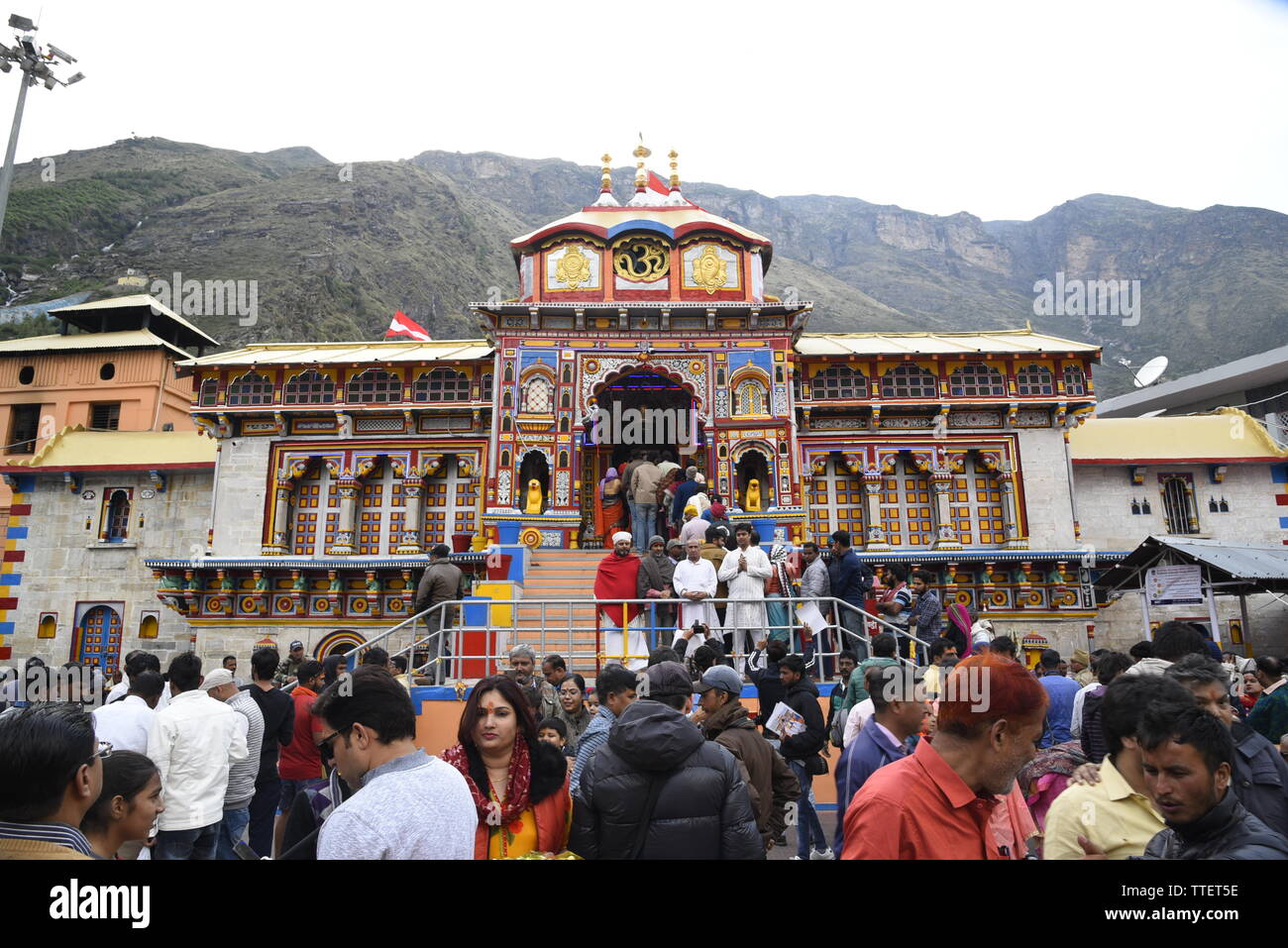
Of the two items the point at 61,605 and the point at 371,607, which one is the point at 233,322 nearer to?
the point at 61,605

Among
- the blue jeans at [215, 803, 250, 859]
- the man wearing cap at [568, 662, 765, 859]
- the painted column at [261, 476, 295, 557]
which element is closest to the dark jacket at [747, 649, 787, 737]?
the man wearing cap at [568, 662, 765, 859]

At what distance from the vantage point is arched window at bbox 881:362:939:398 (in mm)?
22359

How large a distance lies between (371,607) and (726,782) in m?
18.8

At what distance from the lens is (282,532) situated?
73.2ft

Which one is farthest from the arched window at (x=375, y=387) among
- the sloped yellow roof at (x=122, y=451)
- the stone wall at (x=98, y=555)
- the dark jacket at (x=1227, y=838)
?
the dark jacket at (x=1227, y=838)

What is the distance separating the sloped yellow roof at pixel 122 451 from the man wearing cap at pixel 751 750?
21.3m

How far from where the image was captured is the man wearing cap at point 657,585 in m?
12.6

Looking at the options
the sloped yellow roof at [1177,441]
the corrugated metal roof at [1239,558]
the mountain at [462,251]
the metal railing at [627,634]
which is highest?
the mountain at [462,251]

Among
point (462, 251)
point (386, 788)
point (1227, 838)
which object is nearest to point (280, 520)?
point (386, 788)

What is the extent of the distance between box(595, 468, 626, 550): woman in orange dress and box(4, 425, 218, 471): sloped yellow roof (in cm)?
1068

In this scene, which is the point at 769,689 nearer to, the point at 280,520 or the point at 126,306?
the point at 280,520

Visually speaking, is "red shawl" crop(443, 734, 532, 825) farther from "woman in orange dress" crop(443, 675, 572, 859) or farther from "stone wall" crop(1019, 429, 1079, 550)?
"stone wall" crop(1019, 429, 1079, 550)

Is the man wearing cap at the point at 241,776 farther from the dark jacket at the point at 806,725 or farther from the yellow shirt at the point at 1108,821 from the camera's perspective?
the yellow shirt at the point at 1108,821

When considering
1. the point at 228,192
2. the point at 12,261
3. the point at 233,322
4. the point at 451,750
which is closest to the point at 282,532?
the point at 451,750
